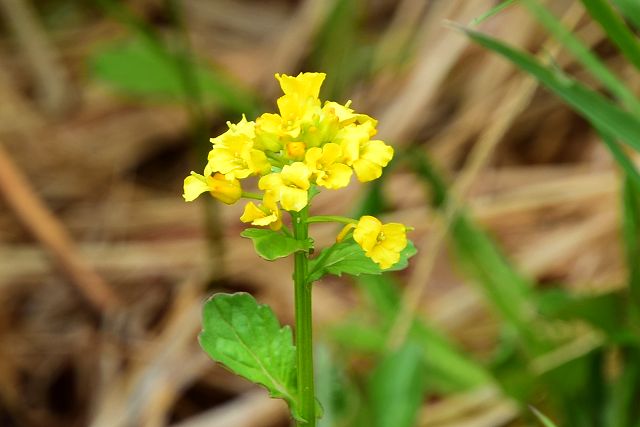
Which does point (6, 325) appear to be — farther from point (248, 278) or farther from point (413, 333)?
point (413, 333)

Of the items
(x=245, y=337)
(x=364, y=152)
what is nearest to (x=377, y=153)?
(x=364, y=152)

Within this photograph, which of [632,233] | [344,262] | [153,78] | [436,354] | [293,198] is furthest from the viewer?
[153,78]

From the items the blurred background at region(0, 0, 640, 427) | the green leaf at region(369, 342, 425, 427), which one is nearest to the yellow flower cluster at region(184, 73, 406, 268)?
the blurred background at region(0, 0, 640, 427)

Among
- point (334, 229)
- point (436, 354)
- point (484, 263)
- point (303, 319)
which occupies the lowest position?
point (303, 319)

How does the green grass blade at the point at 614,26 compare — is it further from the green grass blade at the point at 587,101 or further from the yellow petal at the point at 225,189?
the yellow petal at the point at 225,189

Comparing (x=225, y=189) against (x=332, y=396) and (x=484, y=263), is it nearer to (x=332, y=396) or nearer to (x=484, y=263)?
(x=332, y=396)

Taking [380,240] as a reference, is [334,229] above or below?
above

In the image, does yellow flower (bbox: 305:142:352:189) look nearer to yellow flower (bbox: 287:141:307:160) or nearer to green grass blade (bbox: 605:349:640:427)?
A: yellow flower (bbox: 287:141:307:160)

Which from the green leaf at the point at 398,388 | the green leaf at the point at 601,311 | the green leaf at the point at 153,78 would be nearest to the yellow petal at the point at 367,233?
the green leaf at the point at 398,388
